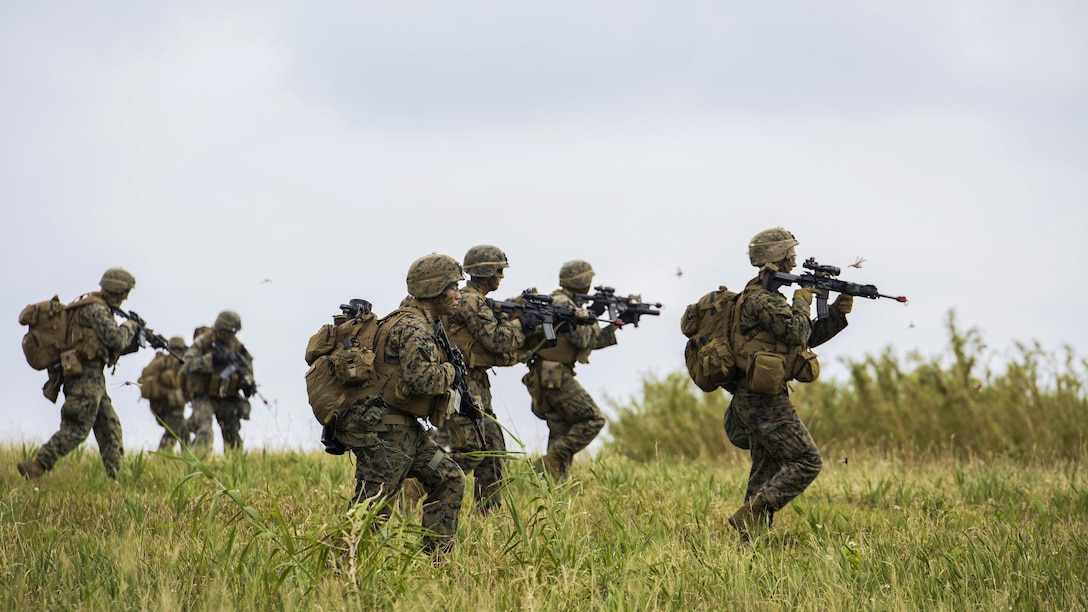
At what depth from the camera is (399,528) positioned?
5.76m

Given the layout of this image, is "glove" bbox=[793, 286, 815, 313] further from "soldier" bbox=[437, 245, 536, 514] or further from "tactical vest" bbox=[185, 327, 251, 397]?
"tactical vest" bbox=[185, 327, 251, 397]

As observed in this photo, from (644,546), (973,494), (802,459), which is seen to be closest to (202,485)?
(644,546)

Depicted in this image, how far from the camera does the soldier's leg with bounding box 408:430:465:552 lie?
6828 millimetres

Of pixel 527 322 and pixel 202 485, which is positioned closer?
pixel 202 485

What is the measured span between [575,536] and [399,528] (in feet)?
6.19

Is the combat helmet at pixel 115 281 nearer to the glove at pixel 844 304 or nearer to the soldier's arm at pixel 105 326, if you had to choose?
the soldier's arm at pixel 105 326

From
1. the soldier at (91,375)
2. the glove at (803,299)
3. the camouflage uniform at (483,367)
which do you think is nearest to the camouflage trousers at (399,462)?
the camouflage uniform at (483,367)

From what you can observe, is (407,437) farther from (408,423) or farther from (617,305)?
(617,305)

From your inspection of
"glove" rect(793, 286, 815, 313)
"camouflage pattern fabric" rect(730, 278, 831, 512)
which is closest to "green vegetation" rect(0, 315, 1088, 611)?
"camouflage pattern fabric" rect(730, 278, 831, 512)

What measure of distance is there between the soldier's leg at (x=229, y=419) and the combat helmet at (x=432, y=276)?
803 cm

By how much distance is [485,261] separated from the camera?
9.29 meters

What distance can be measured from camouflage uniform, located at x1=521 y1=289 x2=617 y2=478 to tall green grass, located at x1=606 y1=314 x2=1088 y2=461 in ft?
22.7

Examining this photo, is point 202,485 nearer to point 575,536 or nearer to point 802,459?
point 575,536

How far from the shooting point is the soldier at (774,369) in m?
8.05
